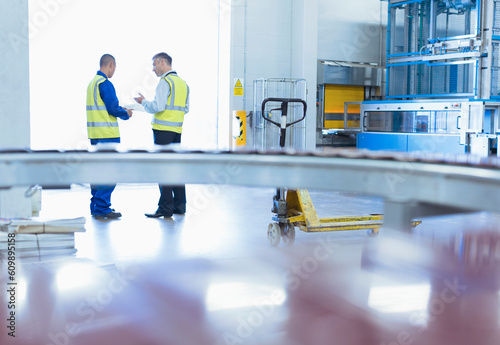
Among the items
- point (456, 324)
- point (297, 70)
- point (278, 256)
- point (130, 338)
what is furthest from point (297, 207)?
point (297, 70)

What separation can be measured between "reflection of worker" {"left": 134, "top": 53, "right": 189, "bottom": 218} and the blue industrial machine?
14.9 feet

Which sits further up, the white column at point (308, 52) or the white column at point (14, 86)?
the white column at point (308, 52)

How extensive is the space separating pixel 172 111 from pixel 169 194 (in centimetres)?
86

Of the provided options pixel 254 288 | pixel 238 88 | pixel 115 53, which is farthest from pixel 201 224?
pixel 238 88

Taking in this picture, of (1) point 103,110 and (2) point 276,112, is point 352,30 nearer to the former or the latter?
(2) point 276,112

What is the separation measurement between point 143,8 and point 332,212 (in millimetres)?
5213

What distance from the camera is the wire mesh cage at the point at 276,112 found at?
10125mm

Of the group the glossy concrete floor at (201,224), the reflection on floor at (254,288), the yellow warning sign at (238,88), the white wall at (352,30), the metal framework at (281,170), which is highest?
the white wall at (352,30)

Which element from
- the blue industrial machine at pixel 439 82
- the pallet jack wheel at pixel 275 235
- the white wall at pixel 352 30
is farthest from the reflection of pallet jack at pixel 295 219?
the white wall at pixel 352 30

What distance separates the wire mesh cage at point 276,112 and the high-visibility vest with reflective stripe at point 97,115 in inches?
179

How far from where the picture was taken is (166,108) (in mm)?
5715

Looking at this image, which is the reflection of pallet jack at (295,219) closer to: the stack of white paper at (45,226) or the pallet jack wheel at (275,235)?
the pallet jack wheel at (275,235)

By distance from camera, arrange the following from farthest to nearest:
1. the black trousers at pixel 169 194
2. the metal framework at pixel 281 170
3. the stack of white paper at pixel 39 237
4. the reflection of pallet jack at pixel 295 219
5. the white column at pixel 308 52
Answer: the white column at pixel 308 52, the black trousers at pixel 169 194, the reflection of pallet jack at pixel 295 219, the stack of white paper at pixel 39 237, the metal framework at pixel 281 170

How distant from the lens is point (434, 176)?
4.45 ft
